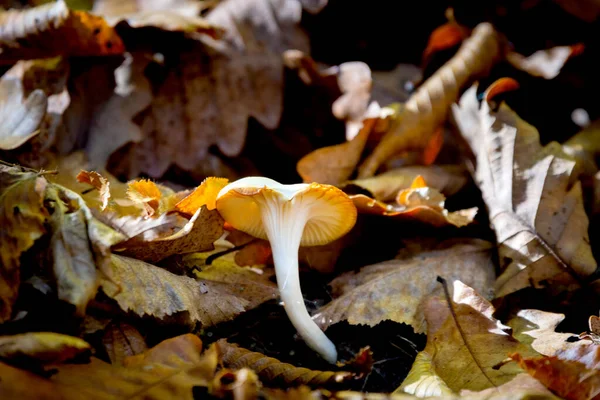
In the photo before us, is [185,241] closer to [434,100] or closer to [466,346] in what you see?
[466,346]

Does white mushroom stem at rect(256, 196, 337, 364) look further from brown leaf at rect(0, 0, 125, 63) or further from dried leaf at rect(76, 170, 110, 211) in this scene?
brown leaf at rect(0, 0, 125, 63)

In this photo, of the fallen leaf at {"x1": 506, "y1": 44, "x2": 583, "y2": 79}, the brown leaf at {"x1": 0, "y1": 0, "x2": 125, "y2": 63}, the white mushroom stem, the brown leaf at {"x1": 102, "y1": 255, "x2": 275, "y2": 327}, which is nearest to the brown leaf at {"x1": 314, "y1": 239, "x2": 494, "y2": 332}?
the white mushroom stem

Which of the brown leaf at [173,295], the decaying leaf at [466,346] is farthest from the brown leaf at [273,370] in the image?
the decaying leaf at [466,346]

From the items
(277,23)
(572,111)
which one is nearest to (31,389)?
(277,23)

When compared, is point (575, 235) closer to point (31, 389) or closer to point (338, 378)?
point (338, 378)

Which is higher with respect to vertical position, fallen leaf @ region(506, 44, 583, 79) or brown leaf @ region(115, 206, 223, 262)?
fallen leaf @ region(506, 44, 583, 79)

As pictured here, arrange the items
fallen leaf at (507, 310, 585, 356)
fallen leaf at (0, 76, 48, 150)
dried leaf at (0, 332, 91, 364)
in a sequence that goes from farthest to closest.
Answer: fallen leaf at (0, 76, 48, 150) → fallen leaf at (507, 310, 585, 356) → dried leaf at (0, 332, 91, 364)

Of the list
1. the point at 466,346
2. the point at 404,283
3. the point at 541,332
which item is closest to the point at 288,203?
the point at 404,283
